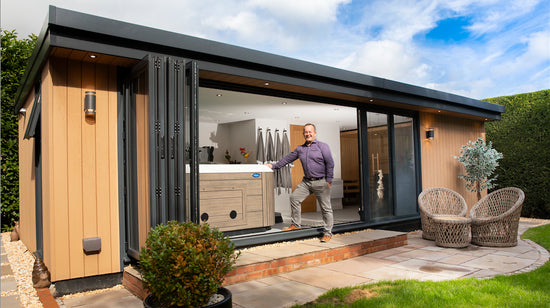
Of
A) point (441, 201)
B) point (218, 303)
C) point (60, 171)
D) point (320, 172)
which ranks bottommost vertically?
point (218, 303)

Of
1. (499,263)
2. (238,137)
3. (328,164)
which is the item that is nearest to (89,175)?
(328,164)

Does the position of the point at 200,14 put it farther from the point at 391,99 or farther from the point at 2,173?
the point at 391,99

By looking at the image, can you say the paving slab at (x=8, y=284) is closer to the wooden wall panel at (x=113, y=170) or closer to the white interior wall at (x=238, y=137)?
the wooden wall panel at (x=113, y=170)

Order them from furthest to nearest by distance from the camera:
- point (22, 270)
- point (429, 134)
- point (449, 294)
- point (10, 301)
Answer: point (429, 134)
point (22, 270)
point (10, 301)
point (449, 294)

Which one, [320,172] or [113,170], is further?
[320,172]

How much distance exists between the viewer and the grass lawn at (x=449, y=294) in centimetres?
303

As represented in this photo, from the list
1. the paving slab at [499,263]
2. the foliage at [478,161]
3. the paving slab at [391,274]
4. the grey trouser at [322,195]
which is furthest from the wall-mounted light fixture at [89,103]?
the foliage at [478,161]

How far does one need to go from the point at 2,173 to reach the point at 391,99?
7222mm

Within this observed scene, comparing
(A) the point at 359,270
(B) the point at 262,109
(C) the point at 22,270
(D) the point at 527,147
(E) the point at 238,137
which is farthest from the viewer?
(D) the point at 527,147

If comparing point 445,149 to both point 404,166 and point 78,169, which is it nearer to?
point 404,166

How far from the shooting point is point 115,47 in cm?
357

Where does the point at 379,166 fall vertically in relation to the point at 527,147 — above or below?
below

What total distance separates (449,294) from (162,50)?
3436 mm

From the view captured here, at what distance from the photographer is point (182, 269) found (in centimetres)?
250
